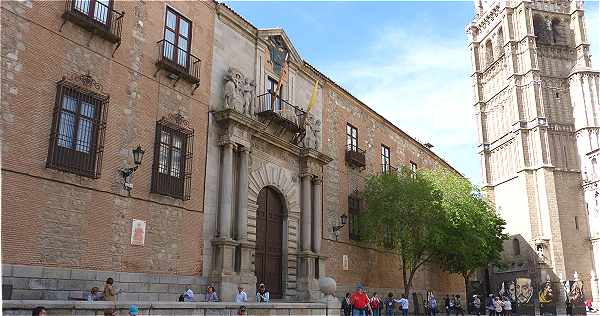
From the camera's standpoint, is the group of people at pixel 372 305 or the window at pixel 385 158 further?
the window at pixel 385 158

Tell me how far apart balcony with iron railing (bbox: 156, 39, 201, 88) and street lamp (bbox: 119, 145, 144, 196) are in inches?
133

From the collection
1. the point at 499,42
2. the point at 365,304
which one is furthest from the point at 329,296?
the point at 499,42

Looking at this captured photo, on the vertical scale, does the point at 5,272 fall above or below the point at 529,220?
below

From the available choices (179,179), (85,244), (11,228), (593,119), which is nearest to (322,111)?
(179,179)

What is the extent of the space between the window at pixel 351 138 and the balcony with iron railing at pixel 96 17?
15205mm

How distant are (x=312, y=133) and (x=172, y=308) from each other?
1406 centimetres

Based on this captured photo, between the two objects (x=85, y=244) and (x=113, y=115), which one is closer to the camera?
(x=85, y=244)

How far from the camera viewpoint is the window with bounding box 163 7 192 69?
1777cm

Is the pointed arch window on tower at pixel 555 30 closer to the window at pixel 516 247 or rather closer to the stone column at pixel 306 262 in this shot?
the window at pixel 516 247

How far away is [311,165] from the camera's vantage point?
2389 centimetres

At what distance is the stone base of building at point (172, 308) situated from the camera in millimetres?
9562

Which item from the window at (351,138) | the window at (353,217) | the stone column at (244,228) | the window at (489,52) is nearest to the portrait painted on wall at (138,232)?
the stone column at (244,228)

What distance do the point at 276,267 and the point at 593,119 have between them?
49021mm

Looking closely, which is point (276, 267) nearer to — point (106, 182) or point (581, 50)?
point (106, 182)
